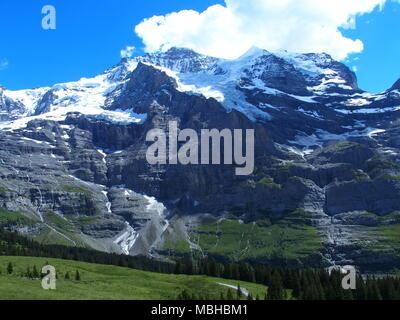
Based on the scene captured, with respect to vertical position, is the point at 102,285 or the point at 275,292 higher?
the point at 102,285

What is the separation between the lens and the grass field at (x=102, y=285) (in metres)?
93.1

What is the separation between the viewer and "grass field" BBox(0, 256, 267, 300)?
93137 millimetres

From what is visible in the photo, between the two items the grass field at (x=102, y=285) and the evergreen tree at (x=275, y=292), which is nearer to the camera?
the grass field at (x=102, y=285)

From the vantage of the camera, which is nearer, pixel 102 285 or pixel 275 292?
pixel 102 285

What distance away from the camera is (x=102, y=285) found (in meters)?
119

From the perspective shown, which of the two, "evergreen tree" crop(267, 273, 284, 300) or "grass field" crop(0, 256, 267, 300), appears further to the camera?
"evergreen tree" crop(267, 273, 284, 300)
